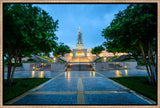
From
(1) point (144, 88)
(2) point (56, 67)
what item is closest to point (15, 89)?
(2) point (56, 67)

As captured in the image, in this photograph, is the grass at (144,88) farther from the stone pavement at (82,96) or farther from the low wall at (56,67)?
the low wall at (56,67)

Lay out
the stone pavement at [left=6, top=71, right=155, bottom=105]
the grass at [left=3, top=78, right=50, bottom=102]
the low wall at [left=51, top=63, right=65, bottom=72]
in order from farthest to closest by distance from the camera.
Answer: the low wall at [left=51, top=63, right=65, bottom=72]
the grass at [left=3, top=78, right=50, bottom=102]
the stone pavement at [left=6, top=71, right=155, bottom=105]

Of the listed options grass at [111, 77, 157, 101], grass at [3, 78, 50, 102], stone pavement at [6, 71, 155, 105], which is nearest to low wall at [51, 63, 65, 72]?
grass at [3, 78, 50, 102]

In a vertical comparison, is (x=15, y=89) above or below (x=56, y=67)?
below

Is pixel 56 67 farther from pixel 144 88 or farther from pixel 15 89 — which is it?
pixel 144 88

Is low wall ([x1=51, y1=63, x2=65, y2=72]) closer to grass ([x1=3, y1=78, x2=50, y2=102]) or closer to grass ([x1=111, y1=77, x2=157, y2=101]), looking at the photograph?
grass ([x1=3, y1=78, x2=50, y2=102])

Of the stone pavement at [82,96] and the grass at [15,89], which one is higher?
the grass at [15,89]

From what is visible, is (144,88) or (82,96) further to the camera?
(144,88)

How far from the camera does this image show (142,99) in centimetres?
374

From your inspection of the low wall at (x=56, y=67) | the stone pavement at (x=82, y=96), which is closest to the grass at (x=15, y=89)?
the stone pavement at (x=82, y=96)

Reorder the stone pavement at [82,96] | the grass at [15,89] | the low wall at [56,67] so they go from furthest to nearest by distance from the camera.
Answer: the low wall at [56,67], the grass at [15,89], the stone pavement at [82,96]

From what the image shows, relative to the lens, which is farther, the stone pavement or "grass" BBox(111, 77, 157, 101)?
"grass" BBox(111, 77, 157, 101)

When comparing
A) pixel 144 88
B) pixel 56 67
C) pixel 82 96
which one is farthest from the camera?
pixel 56 67

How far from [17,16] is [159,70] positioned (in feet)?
25.7
